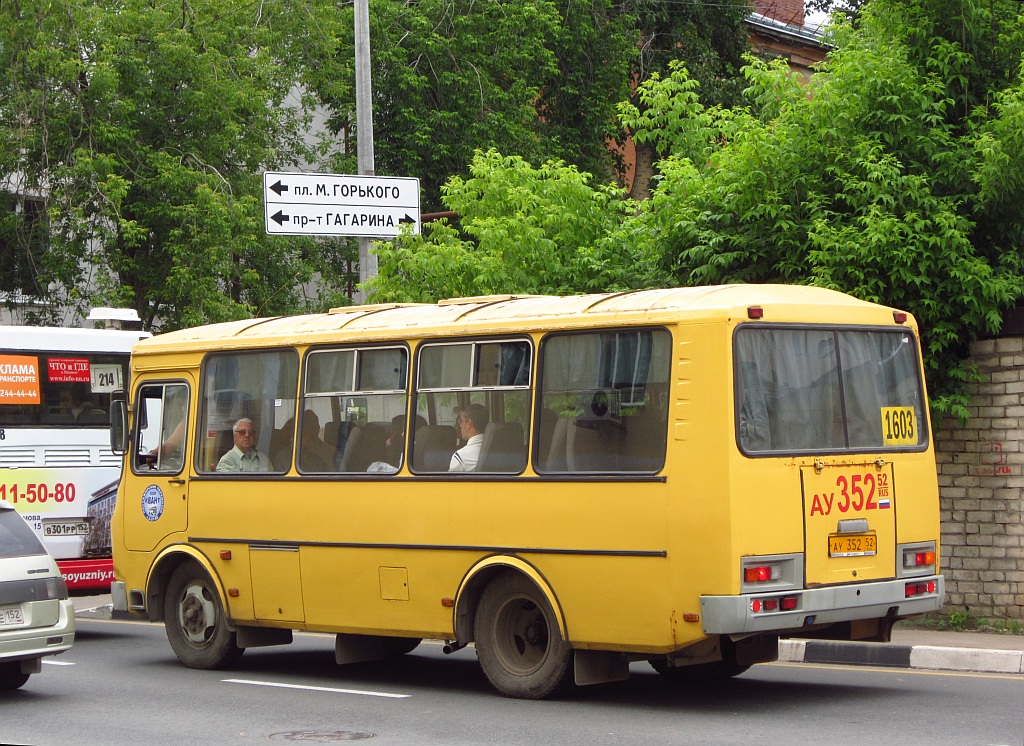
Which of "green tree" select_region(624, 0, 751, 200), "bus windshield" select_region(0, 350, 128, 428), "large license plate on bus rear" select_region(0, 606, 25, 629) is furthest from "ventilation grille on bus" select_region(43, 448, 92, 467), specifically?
"green tree" select_region(624, 0, 751, 200)

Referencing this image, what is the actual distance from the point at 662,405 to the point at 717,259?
17.0 ft

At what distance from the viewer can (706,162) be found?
1608 cm

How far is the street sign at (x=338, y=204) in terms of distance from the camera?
14.9m

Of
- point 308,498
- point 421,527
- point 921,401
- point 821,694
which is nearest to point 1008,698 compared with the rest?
point 821,694

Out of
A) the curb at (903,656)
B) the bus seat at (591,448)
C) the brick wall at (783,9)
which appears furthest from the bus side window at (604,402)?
the brick wall at (783,9)

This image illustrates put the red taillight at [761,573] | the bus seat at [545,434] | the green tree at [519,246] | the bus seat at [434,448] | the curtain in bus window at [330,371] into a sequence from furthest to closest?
the green tree at [519,246] → the curtain in bus window at [330,371] → the bus seat at [434,448] → the bus seat at [545,434] → the red taillight at [761,573]

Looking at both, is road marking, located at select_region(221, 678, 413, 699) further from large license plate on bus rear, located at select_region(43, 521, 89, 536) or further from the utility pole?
the utility pole

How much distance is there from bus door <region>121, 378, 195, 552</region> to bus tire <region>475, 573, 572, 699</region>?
3399 mm

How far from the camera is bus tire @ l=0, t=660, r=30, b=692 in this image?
1074cm

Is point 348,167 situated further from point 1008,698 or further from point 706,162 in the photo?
point 1008,698

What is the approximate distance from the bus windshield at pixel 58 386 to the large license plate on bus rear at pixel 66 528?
1047 millimetres

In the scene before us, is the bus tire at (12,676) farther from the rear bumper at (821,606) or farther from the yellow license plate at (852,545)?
the yellow license plate at (852,545)

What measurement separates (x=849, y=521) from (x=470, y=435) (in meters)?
2.68

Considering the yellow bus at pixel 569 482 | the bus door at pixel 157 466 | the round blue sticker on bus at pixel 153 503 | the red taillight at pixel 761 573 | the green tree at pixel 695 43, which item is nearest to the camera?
the red taillight at pixel 761 573
